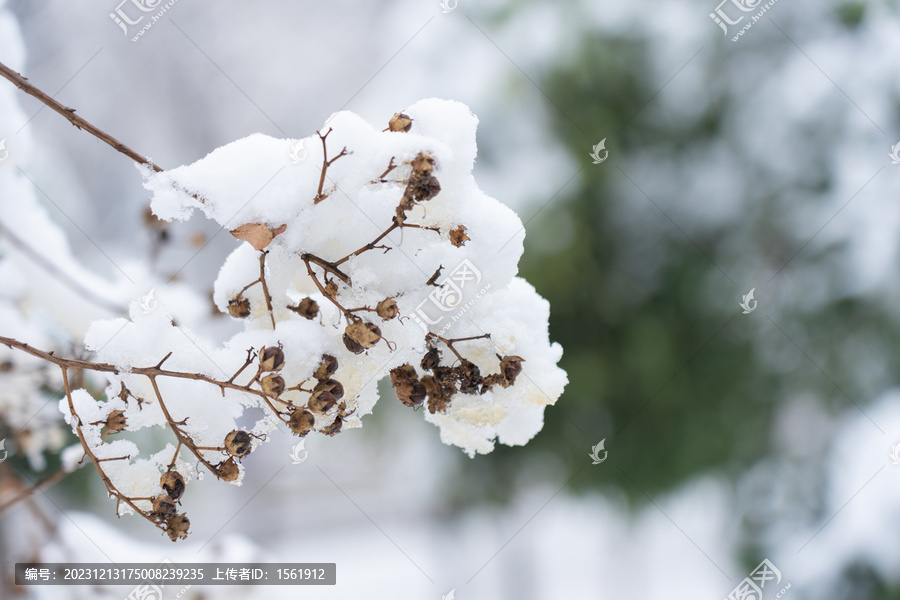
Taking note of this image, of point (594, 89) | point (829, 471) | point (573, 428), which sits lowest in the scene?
point (829, 471)

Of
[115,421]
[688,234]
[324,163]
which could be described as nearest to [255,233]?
[324,163]

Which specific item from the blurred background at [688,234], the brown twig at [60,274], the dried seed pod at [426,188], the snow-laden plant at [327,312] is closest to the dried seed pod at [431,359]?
the snow-laden plant at [327,312]

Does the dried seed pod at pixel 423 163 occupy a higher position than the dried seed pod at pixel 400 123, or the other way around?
the dried seed pod at pixel 400 123

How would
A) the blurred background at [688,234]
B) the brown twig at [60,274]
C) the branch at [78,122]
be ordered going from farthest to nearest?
the blurred background at [688,234] < the brown twig at [60,274] < the branch at [78,122]

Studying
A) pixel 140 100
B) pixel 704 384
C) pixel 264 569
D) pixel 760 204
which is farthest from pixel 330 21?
pixel 264 569

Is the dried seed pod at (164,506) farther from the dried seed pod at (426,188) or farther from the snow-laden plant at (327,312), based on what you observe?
the dried seed pod at (426,188)

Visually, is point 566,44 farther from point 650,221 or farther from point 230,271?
point 230,271
